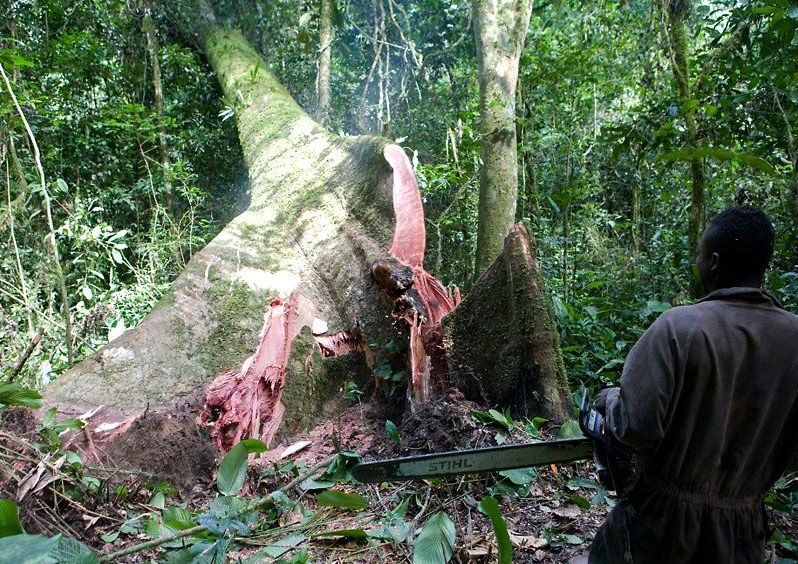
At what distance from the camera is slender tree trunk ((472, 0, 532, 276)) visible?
452 cm

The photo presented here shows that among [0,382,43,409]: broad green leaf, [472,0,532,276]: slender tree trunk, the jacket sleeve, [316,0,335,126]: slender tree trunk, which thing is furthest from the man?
[316,0,335,126]: slender tree trunk

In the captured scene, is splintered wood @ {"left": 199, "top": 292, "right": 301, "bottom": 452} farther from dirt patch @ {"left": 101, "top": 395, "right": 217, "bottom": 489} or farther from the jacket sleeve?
the jacket sleeve

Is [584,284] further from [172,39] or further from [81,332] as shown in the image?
[172,39]

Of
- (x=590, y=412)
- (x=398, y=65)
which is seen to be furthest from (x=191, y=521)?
(x=398, y=65)

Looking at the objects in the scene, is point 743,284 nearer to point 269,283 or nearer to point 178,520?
point 178,520

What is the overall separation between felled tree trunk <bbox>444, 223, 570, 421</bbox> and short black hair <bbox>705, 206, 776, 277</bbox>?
136 cm

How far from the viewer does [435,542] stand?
214cm

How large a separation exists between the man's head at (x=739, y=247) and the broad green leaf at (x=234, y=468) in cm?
169

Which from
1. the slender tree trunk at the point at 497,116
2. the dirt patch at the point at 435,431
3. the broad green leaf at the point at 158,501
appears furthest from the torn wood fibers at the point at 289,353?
the slender tree trunk at the point at 497,116

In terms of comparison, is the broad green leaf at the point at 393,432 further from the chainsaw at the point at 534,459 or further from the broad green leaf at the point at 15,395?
the broad green leaf at the point at 15,395

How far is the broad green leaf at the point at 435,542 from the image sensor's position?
6.84ft

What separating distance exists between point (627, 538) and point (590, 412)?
1.29ft

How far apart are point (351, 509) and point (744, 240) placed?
77.4 inches

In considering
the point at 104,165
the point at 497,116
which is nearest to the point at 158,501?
the point at 497,116
